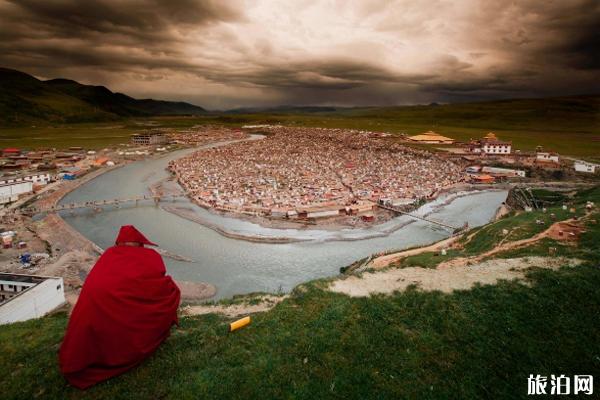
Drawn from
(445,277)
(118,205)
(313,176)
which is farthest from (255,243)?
(313,176)

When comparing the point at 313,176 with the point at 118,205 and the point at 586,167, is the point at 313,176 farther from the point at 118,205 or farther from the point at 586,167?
the point at 586,167

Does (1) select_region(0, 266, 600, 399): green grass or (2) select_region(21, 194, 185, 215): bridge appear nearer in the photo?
(1) select_region(0, 266, 600, 399): green grass

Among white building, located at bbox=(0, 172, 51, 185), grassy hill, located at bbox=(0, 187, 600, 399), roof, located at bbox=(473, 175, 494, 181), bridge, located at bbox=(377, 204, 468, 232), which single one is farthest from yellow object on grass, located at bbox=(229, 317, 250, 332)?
roof, located at bbox=(473, 175, 494, 181)

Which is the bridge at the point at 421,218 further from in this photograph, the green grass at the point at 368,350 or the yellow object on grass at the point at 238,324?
the yellow object on grass at the point at 238,324

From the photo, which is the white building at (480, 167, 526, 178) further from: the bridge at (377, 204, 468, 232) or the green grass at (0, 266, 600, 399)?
the green grass at (0, 266, 600, 399)

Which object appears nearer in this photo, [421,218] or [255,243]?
[255,243]

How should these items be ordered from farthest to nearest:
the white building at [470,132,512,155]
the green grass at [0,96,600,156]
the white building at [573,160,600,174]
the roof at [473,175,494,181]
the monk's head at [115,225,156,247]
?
the green grass at [0,96,600,156] → the white building at [470,132,512,155] → the roof at [473,175,494,181] → the white building at [573,160,600,174] → the monk's head at [115,225,156,247]
